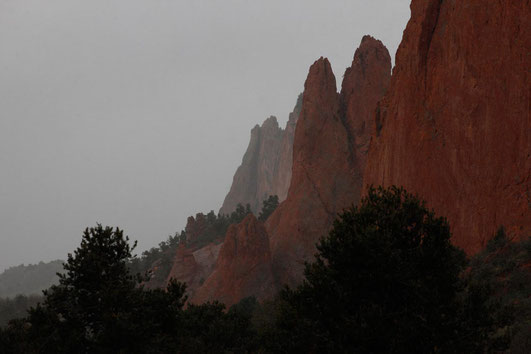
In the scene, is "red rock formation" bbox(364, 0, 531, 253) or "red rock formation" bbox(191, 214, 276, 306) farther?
"red rock formation" bbox(191, 214, 276, 306)

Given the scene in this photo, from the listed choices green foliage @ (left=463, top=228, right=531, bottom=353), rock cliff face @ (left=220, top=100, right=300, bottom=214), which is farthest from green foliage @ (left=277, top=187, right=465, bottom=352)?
rock cliff face @ (left=220, top=100, right=300, bottom=214)

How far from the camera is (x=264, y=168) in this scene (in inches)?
5315

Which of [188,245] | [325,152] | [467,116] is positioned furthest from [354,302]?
[188,245]

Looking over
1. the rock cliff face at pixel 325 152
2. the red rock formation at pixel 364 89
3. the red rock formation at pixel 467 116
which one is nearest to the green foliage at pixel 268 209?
the rock cliff face at pixel 325 152

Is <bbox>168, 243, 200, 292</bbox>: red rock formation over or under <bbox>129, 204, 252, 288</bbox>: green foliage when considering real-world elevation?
under

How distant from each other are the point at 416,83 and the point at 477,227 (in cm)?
1274

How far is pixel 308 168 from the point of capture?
58.0m

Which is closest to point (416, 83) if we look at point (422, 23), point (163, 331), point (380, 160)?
point (422, 23)

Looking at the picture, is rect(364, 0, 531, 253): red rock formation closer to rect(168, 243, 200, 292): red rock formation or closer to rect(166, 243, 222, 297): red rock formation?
rect(166, 243, 222, 297): red rock formation

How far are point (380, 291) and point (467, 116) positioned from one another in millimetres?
20344

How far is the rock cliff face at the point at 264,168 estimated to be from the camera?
12098 cm

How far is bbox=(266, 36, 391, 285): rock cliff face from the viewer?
178ft

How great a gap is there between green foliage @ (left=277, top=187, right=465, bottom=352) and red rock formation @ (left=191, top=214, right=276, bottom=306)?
121 feet

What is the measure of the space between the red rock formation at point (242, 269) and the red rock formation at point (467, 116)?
20.4m
